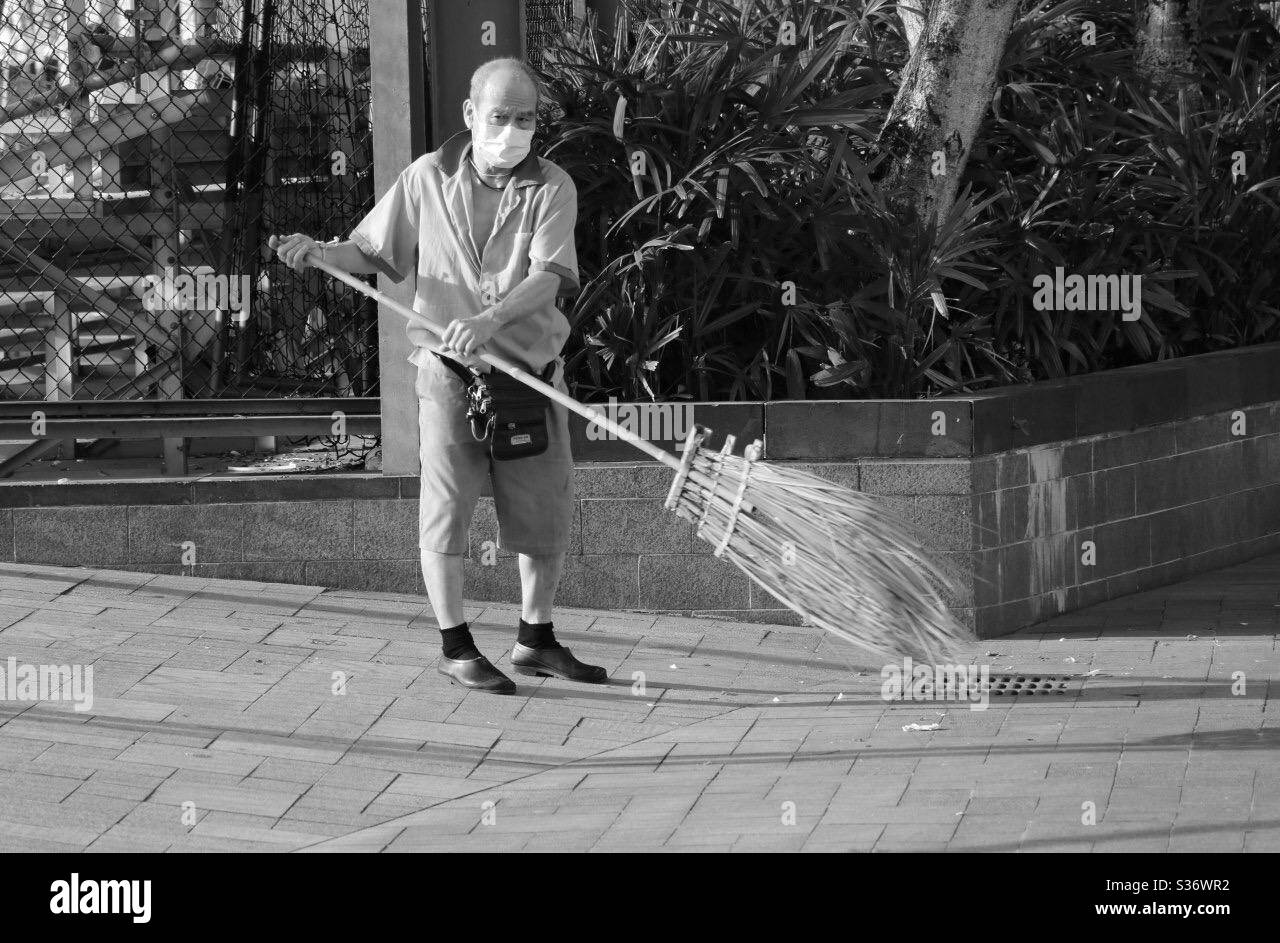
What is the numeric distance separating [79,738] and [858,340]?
3.33 meters

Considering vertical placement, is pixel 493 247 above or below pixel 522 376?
above

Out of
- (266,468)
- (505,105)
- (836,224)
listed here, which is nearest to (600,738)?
(505,105)

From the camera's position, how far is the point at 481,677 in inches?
225

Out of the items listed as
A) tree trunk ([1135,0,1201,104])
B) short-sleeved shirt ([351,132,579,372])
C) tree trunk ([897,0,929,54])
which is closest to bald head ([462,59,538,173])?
short-sleeved shirt ([351,132,579,372])

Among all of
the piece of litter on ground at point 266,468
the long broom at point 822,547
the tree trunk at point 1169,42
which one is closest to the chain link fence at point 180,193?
the piece of litter on ground at point 266,468

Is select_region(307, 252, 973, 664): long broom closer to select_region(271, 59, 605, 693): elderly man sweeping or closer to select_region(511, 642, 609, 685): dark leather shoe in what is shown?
select_region(271, 59, 605, 693): elderly man sweeping

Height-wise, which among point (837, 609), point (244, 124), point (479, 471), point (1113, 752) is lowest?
point (1113, 752)

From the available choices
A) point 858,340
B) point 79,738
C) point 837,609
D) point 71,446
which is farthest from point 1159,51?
point 79,738

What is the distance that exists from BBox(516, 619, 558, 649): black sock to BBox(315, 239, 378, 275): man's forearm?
4.38 feet

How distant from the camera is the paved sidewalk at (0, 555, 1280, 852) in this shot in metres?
4.48

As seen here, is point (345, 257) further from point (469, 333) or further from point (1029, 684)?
point (1029, 684)

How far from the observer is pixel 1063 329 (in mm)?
7391

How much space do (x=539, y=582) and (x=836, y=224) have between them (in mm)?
2186

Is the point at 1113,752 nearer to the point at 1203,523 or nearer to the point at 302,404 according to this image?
the point at 1203,523
